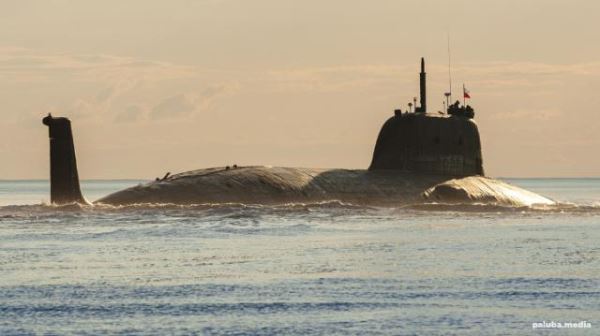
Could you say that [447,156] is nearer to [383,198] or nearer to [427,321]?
[383,198]

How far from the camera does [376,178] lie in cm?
5866

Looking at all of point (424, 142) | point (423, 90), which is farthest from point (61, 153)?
point (423, 90)

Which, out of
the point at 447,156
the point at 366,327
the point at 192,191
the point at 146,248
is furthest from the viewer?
the point at 447,156

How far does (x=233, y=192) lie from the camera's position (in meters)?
54.0

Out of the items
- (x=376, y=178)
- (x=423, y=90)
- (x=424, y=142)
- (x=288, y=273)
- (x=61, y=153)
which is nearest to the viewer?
(x=288, y=273)

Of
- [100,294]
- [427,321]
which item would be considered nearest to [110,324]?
[100,294]

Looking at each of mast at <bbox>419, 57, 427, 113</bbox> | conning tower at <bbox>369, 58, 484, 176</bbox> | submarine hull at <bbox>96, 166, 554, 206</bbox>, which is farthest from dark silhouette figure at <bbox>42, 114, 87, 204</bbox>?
mast at <bbox>419, 57, 427, 113</bbox>

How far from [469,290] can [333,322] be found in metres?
5.91

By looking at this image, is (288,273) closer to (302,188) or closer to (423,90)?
(302,188)

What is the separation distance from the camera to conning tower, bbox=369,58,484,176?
58875 millimetres

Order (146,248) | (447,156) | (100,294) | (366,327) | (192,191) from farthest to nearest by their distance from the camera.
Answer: (447,156) → (192,191) → (146,248) → (100,294) → (366,327)

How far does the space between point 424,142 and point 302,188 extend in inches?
298

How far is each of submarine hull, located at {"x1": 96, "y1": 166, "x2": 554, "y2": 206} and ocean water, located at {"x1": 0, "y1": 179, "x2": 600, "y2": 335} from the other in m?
1.29

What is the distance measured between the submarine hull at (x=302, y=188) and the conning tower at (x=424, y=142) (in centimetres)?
54
